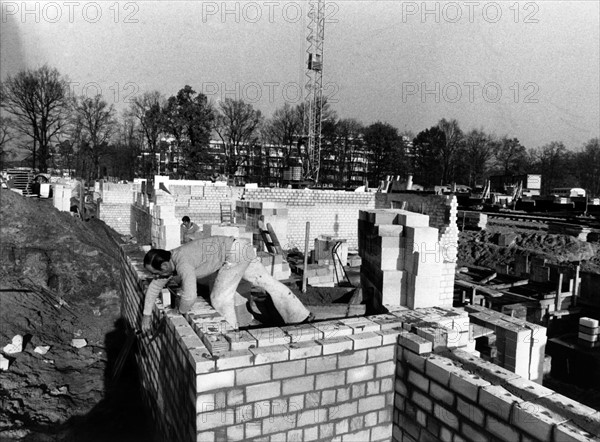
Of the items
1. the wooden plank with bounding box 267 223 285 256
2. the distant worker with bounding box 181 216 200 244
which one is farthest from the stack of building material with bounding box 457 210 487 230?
the distant worker with bounding box 181 216 200 244

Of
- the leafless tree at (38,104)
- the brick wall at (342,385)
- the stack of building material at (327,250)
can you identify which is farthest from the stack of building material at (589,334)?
the leafless tree at (38,104)

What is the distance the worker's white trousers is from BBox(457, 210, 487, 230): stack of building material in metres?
22.4

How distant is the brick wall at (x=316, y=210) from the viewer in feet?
63.0

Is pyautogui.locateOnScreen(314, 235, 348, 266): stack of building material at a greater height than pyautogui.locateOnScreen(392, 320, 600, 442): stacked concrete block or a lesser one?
lesser

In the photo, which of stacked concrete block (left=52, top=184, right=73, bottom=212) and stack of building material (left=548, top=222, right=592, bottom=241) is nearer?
stacked concrete block (left=52, top=184, right=73, bottom=212)

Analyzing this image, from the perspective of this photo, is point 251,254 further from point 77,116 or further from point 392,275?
point 77,116

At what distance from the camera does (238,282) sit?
520 cm

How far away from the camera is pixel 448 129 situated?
54656 mm

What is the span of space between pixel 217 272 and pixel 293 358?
184 centimetres

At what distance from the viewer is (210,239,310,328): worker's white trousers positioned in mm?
5102

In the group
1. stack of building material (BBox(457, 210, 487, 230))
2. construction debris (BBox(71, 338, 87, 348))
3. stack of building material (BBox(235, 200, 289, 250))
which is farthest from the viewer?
stack of building material (BBox(457, 210, 487, 230))

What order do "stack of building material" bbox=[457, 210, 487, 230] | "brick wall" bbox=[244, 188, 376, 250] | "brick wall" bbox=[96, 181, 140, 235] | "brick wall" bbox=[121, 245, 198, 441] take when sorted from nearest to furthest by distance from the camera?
"brick wall" bbox=[121, 245, 198, 441] → "brick wall" bbox=[244, 188, 376, 250] → "brick wall" bbox=[96, 181, 140, 235] → "stack of building material" bbox=[457, 210, 487, 230]

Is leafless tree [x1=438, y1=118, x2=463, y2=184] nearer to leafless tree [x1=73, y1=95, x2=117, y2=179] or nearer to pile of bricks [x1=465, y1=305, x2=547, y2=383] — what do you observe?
leafless tree [x1=73, y1=95, x2=117, y2=179]

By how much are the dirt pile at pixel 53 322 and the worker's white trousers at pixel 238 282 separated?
215 centimetres
